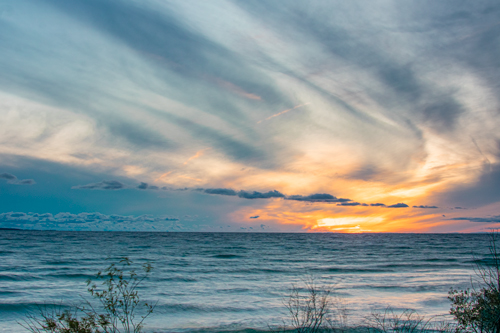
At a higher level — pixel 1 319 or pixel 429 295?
pixel 1 319

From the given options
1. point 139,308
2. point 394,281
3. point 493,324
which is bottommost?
point 394,281

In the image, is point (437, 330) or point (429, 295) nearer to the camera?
point (437, 330)

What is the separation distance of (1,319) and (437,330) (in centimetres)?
1858

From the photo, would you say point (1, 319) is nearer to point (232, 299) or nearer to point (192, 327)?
point (192, 327)

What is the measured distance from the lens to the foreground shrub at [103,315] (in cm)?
702

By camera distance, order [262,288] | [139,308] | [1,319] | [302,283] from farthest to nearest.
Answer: [302,283] → [262,288] → [139,308] → [1,319]

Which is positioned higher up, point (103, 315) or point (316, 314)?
point (103, 315)

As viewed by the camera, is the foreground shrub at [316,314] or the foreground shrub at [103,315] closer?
the foreground shrub at [103,315]

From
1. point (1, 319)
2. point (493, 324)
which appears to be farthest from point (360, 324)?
point (1, 319)

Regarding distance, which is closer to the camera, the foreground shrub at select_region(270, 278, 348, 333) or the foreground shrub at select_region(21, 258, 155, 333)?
the foreground shrub at select_region(21, 258, 155, 333)

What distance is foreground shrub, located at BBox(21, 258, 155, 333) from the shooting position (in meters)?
7.02

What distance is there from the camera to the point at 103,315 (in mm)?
6805

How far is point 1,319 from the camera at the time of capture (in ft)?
46.0

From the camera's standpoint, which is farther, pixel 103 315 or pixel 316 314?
pixel 316 314
